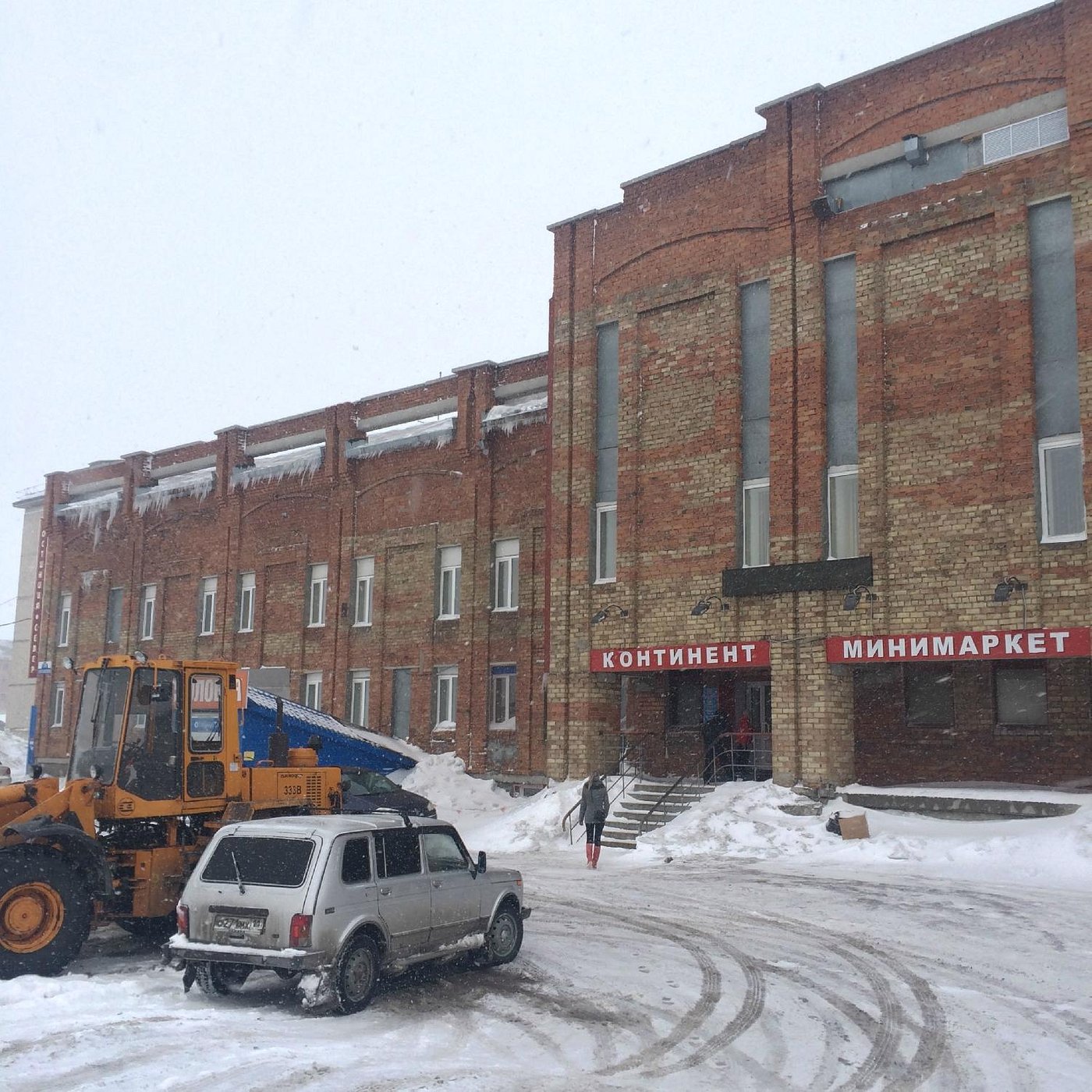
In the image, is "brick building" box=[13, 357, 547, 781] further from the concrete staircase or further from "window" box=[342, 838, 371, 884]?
"window" box=[342, 838, 371, 884]

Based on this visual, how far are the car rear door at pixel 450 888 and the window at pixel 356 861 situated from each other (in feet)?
2.70

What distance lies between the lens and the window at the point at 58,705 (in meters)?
42.7

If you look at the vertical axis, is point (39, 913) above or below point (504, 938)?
above

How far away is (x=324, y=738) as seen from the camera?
86.8 ft

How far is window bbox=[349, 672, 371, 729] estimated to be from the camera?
33188mm

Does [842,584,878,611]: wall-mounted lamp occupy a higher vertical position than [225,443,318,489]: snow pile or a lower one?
lower

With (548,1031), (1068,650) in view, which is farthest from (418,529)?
(548,1031)

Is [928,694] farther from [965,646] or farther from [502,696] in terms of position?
[502,696]

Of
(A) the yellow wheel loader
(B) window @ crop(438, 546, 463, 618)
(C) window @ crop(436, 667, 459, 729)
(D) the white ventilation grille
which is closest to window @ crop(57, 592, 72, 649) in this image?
(B) window @ crop(438, 546, 463, 618)

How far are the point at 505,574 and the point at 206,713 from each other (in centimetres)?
1837

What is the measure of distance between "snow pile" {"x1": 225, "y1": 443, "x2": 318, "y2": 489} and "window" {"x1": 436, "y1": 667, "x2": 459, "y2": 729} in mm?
7986

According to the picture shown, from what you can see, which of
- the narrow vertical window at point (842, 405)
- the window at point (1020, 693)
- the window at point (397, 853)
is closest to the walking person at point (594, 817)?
the narrow vertical window at point (842, 405)

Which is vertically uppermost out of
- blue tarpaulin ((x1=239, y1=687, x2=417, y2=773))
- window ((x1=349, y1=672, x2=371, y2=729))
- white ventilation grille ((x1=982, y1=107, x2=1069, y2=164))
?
white ventilation grille ((x1=982, y1=107, x2=1069, y2=164))

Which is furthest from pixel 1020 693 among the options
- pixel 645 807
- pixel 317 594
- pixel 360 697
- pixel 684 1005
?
pixel 317 594
